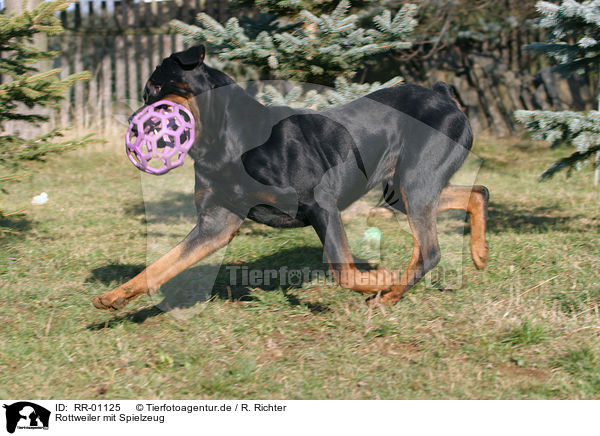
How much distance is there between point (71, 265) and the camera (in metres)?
5.09

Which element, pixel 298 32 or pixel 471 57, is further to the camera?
pixel 471 57

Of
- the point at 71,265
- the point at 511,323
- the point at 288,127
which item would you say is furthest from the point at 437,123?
the point at 71,265

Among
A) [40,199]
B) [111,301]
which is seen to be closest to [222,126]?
[111,301]

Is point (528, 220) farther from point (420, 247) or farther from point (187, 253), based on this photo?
point (187, 253)

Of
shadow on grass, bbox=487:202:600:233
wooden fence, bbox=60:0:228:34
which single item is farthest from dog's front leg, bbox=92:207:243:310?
wooden fence, bbox=60:0:228:34

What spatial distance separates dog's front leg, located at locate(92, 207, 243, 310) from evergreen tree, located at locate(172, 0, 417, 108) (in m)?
1.56

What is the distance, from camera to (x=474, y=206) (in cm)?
451

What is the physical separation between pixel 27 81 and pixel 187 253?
6.60 feet

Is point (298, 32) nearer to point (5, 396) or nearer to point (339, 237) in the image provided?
point (339, 237)

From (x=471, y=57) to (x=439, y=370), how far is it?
9054 millimetres

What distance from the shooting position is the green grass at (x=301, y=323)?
316 cm

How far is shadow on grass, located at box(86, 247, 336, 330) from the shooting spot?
13.7 feet

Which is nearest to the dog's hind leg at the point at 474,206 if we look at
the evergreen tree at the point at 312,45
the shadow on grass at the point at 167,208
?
the evergreen tree at the point at 312,45
